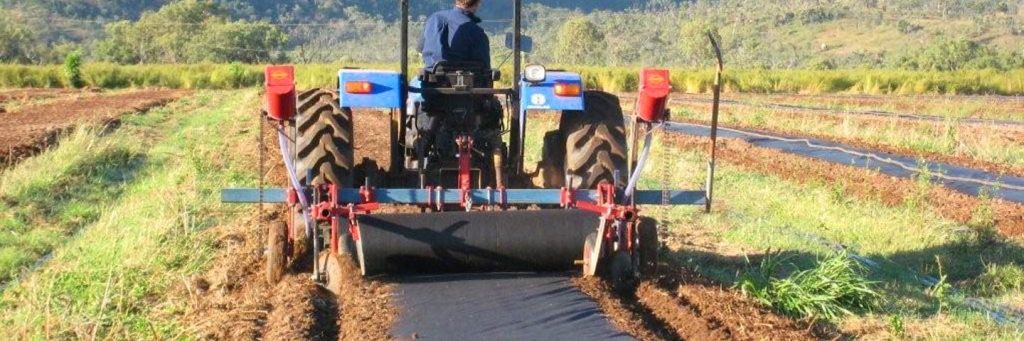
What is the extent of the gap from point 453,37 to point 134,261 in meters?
2.62

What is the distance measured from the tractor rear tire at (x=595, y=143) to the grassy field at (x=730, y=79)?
122ft

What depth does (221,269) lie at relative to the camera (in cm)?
838

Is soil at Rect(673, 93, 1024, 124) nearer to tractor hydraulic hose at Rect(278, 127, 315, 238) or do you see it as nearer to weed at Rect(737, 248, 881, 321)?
weed at Rect(737, 248, 881, 321)

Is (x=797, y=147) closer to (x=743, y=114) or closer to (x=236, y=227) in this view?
(x=743, y=114)

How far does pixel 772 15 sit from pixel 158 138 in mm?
103205

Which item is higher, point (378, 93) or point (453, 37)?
point (453, 37)

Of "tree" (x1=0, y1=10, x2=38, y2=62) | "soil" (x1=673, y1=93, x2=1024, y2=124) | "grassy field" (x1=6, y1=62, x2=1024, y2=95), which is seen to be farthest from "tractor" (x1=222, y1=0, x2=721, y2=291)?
"tree" (x1=0, y1=10, x2=38, y2=62)

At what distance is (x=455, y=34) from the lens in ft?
26.5

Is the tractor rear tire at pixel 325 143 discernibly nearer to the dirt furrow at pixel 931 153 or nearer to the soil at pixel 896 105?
the dirt furrow at pixel 931 153

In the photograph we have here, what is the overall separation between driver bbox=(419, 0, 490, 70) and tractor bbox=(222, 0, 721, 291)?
0.29ft

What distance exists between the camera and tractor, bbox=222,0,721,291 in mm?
7344

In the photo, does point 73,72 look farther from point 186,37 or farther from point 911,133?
point 911,133

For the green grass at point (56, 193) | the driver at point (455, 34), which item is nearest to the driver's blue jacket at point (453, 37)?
the driver at point (455, 34)

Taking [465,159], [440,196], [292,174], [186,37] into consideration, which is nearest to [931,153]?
[465,159]
